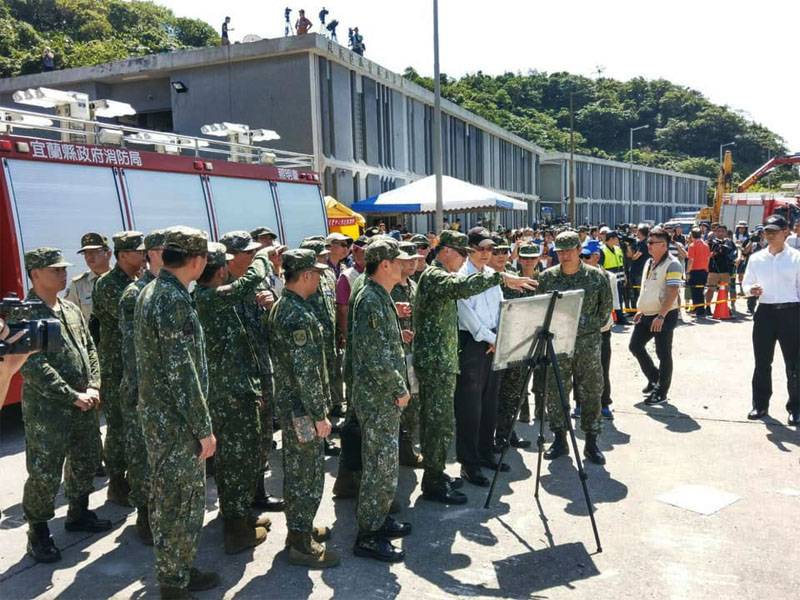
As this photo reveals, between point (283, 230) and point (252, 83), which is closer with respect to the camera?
point (283, 230)

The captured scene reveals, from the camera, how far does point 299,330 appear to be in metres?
3.86

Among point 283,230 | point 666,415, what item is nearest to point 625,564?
point 666,415

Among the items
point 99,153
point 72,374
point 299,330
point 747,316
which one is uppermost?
point 99,153

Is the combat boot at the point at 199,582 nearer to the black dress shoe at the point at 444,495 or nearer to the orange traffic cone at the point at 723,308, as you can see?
the black dress shoe at the point at 444,495

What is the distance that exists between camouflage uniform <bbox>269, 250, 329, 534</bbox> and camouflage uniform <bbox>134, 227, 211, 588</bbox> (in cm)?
58

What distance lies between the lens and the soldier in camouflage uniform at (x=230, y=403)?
4.29 metres

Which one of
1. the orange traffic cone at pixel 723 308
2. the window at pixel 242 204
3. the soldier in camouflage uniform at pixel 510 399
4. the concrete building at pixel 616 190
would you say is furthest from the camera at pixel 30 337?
the concrete building at pixel 616 190

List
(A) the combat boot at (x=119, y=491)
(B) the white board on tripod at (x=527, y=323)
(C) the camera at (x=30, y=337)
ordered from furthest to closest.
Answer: (A) the combat boot at (x=119, y=491) < (B) the white board on tripod at (x=527, y=323) < (C) the camera at (x=30, y=337)

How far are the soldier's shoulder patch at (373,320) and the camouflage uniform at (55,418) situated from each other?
6.05 feet

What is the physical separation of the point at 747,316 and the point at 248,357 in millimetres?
12764

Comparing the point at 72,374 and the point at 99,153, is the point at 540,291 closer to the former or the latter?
the point at 72,374

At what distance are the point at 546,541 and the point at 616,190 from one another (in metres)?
66.6

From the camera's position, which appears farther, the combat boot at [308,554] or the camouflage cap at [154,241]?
the combat boot at [308,554]

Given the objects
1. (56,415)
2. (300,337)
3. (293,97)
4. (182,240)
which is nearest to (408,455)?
(300,337)
